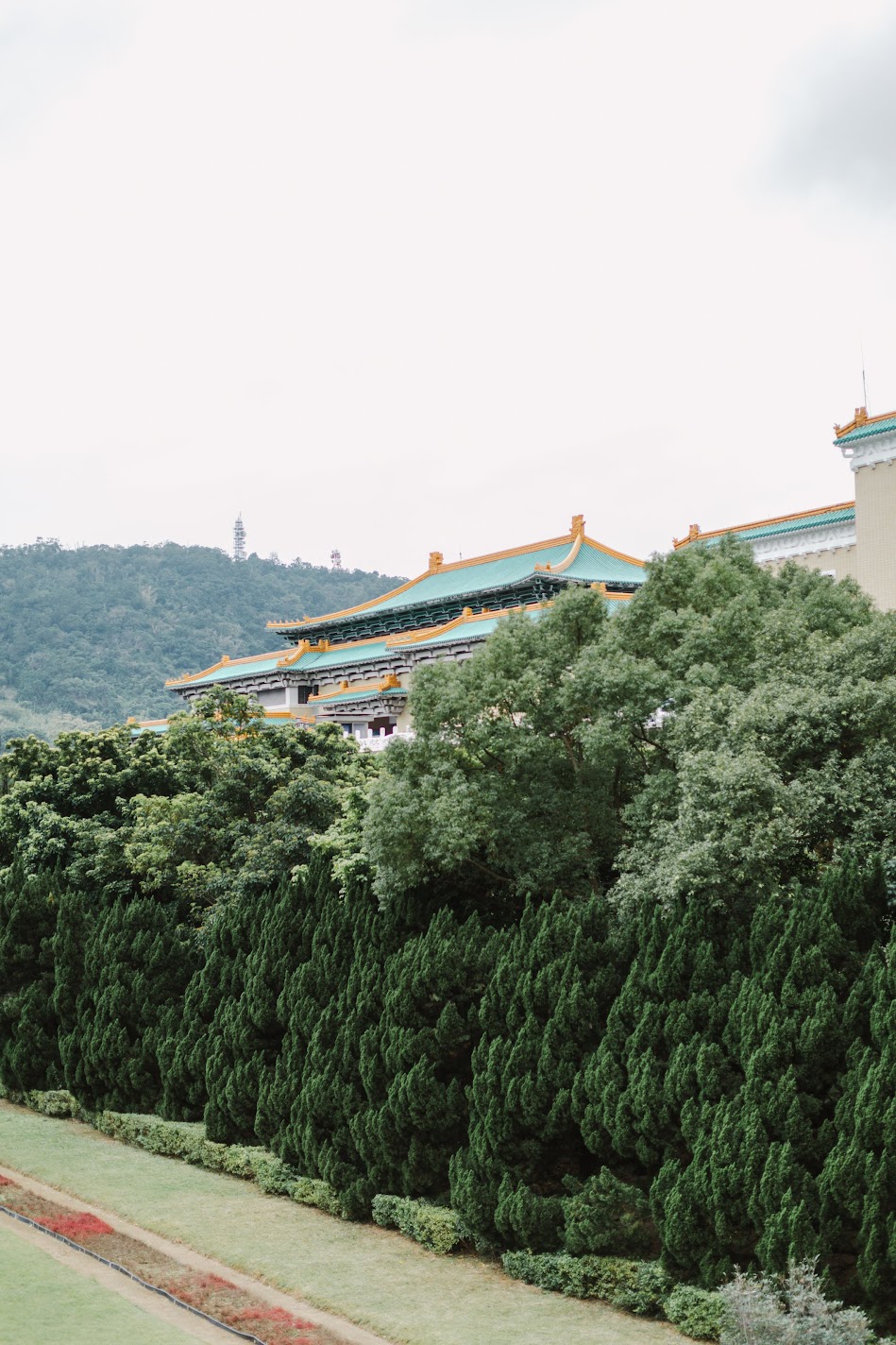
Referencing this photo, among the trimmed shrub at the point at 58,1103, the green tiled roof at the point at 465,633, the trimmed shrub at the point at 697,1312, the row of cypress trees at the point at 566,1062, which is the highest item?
the green tiled roof at the point at 465,633

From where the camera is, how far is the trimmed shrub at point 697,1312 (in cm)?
1424

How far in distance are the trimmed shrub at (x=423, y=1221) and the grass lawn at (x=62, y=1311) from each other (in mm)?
3898

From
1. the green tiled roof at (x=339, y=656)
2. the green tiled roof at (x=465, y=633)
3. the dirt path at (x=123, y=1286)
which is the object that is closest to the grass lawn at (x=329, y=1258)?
the dirt path at (x=123, y=1286)

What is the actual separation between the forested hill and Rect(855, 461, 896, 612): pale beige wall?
3028 inches

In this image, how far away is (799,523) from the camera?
31.3m

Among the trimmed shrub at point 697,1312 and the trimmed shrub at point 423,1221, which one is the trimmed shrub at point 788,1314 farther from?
the trimmed shrub at point 423,1221

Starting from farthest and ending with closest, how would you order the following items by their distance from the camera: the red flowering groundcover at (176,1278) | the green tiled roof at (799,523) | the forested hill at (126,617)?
the forested hill at (126,617) < the green tiled roof at (799,523) < the red flowering groundcover at (176,1278)

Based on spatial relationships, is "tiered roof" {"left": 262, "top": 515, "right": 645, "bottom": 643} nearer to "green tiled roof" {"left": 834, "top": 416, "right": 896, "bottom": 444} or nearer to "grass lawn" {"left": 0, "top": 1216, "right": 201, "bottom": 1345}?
"green tiled roof" {"left": 834, "top": 416, "right": 896, "bottom": 444}

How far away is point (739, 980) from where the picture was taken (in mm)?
15703

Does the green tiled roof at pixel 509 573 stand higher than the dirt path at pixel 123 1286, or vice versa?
the green tiled roof at pixel 509 573

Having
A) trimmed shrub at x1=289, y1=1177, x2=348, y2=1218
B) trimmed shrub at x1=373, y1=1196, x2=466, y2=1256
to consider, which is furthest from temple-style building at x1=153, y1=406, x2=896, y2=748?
trimmed shrub at x1=373, y1=1196, x2=466, y2=1256

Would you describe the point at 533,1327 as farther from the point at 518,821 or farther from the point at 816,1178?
the point at 518,821

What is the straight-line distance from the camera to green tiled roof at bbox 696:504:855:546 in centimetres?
3039

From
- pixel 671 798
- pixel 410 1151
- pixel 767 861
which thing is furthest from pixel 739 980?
pixel 410 1151
